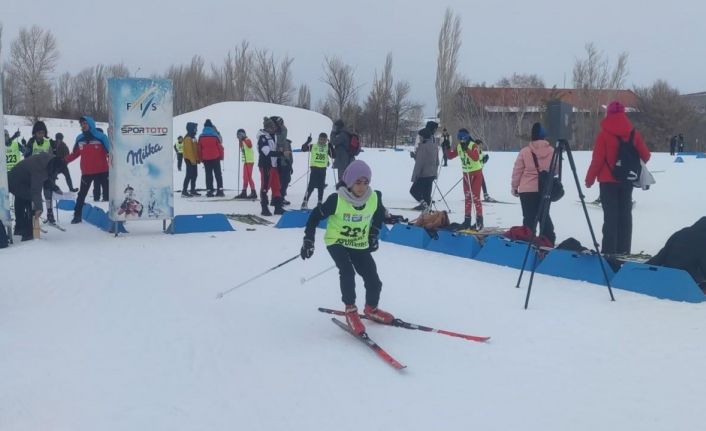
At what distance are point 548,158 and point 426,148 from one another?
3.47 meters

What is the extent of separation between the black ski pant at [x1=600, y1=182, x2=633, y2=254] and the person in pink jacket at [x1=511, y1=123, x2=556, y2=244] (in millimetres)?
821

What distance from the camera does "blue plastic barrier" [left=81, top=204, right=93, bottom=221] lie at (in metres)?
11.5

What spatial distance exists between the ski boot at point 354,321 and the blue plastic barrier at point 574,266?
111 inches

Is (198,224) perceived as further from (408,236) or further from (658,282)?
(658,282)

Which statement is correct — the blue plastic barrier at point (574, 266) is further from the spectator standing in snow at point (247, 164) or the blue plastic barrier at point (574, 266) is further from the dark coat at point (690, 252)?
the spectator standing in snow at point (247, 164)

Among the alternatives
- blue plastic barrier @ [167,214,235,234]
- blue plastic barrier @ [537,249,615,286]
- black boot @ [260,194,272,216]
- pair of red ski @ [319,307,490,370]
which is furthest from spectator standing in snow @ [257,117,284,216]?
pair of red ski @ [319,307,490,370]

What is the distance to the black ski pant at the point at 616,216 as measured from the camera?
7.59 metres

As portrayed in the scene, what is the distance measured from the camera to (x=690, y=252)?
21.1 feet

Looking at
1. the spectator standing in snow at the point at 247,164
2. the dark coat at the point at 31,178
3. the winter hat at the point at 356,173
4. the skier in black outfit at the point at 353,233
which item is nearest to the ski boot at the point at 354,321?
the skier in black outfit at the point at 353,233

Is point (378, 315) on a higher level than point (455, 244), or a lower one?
lower

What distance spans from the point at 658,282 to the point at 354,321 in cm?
306

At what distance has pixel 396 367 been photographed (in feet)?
14.9

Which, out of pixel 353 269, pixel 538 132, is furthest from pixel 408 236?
pixel 353 269

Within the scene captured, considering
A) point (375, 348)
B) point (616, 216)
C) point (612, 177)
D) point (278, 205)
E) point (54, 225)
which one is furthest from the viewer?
point (278, 205)
